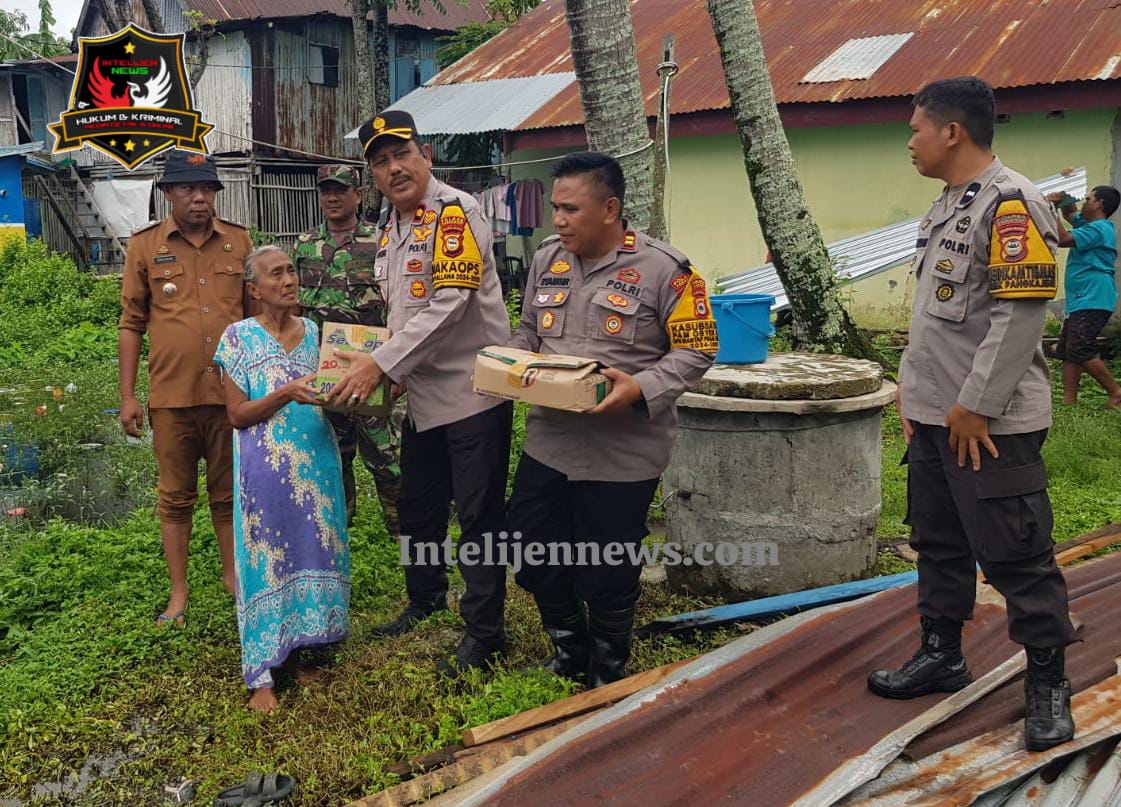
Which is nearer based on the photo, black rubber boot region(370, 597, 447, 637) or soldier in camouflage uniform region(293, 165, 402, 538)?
black rubber boot region(370, 597, 447, 637)

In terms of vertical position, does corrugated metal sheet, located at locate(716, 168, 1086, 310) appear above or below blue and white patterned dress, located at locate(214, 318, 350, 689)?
above

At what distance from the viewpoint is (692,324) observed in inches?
124

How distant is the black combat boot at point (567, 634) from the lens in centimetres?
349

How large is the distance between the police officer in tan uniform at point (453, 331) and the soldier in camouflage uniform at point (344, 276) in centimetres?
116

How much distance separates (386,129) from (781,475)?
214 centimetres

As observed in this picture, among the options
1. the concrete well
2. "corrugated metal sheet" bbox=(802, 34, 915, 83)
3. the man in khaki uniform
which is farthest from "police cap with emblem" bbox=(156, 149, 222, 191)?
Result: "corrugated metal sheet" bbox=(802, 34, 915, 83)

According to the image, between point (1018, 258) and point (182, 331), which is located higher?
point (1018, 258)

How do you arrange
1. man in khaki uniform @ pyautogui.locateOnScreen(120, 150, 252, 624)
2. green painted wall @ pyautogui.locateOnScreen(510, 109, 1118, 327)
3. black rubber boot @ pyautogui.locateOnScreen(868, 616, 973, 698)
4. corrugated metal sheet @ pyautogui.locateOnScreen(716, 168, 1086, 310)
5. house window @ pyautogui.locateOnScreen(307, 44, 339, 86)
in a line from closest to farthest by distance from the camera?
black rubber boot @ pyautogui.locateOnScreen(868, 616, 973, 698)
man in khaki uniform @ pyautogui.locateOnScreen(120, 150, 252, 624)
corrugated metal sheet @ pyautogui.locateOnScreen(716, 168, 1086, 310)
green painted wall @ pyautogui.locateOnScreen(510, 109, 1118, 327)
house window @ pyautogui.locateOnScreen(307, 44, 339, 86)

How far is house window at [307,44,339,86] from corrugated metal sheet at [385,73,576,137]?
5431 millimetres

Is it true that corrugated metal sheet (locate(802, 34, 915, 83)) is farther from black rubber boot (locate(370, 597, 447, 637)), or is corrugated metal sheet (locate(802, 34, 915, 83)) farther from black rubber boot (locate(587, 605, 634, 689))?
black rubber boot (locate(587, 605, 634, 689))

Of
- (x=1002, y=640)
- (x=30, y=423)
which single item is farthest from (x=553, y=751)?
(x=30, y=423)

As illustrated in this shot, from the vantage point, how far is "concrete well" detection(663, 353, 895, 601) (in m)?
4.11

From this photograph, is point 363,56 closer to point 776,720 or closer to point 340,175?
point 340,175

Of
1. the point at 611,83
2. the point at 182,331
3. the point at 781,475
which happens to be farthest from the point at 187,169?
the point at 781,475
